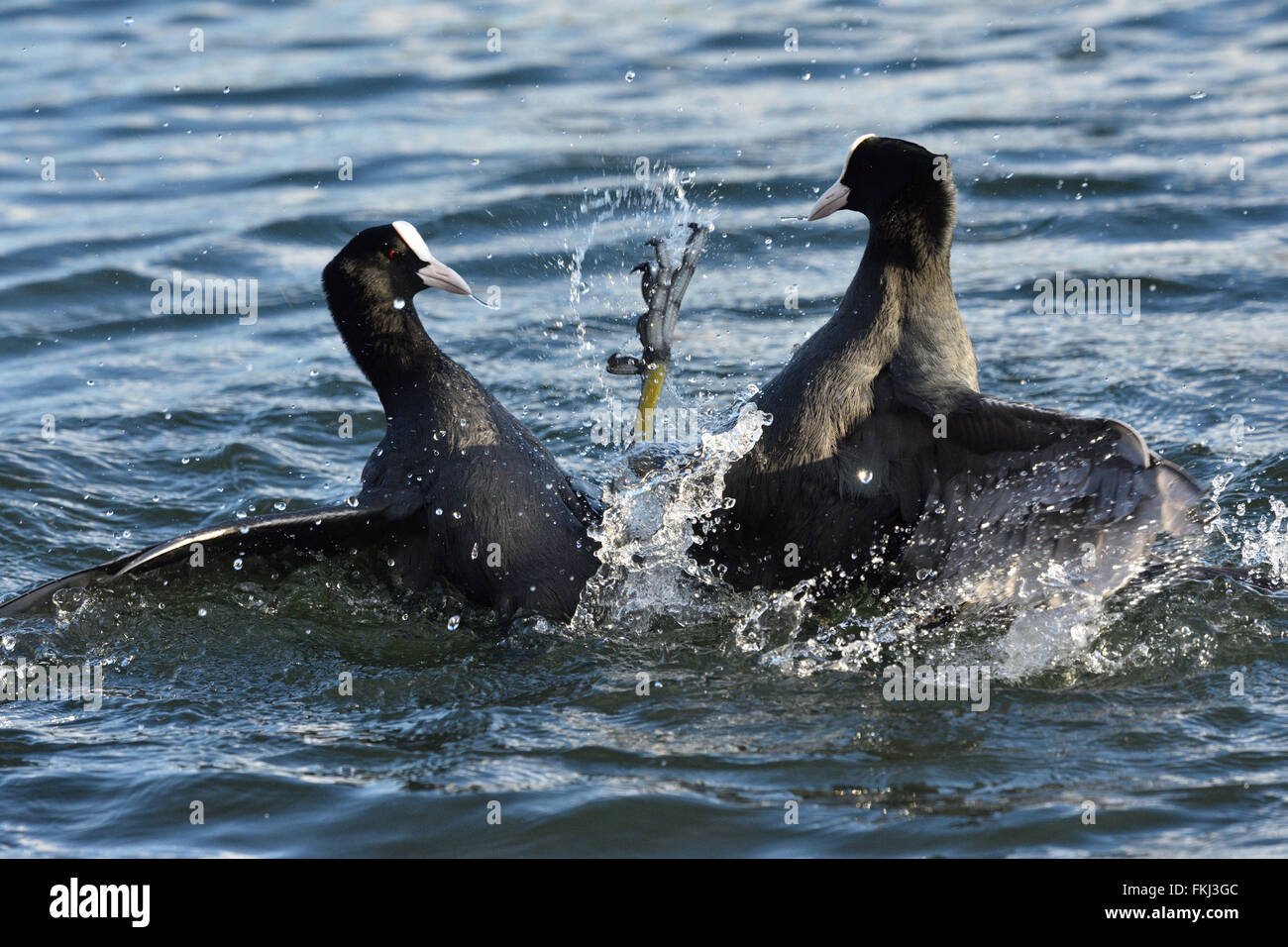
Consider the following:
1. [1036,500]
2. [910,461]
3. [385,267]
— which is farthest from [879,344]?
[385,267]

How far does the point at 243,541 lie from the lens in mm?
4023

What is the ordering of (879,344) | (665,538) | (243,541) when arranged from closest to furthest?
(243,541)
(879,344)
(665,538)

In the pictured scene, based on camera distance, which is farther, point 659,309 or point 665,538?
point 659,309

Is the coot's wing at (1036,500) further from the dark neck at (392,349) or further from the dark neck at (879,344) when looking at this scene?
the dark neck at (392,349)

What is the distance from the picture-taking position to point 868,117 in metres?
9.21

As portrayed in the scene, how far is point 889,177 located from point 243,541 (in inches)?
80.3

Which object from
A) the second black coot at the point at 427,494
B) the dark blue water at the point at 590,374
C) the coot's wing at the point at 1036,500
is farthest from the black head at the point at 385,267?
the coot's wing at the point at 1036,500

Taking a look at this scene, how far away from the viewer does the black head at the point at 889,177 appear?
4156 millimetres

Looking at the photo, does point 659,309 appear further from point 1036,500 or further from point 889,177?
point 1036,500

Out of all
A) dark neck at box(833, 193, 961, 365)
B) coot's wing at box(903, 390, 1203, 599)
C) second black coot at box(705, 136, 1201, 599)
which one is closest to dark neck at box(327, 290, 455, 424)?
second black coot at box(705, 136, 1201, 599)

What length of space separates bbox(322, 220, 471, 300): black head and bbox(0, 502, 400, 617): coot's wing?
0.70 meters

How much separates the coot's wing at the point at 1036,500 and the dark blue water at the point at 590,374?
26 centimetres

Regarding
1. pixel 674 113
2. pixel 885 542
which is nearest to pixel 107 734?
pixel 885 542

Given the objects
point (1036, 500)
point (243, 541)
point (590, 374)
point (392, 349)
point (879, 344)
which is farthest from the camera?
point (590, 374)
